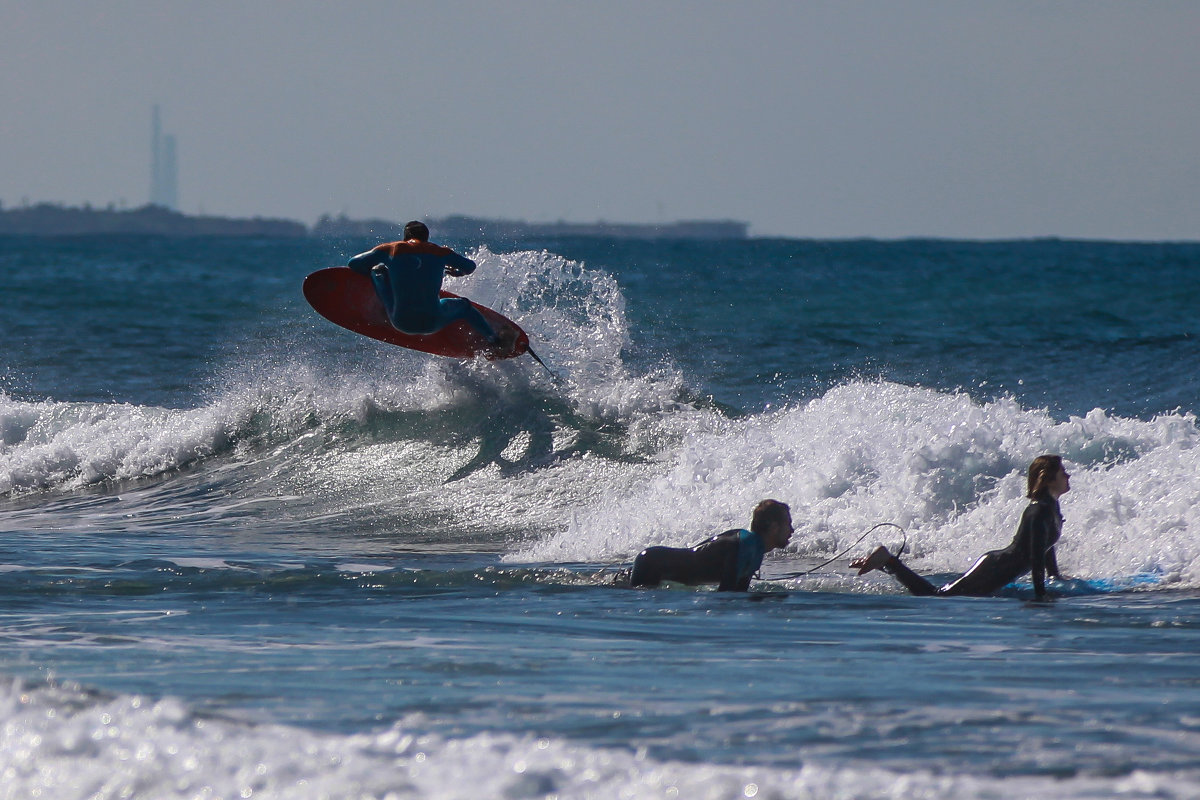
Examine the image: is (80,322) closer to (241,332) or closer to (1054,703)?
(241,332)

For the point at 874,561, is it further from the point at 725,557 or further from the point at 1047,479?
the point at 1047,479

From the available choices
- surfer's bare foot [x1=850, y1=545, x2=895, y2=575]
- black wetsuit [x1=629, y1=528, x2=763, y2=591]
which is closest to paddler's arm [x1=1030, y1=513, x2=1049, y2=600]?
surfer's bare foot [x1=850, y1=545, x2=895, y2=575]

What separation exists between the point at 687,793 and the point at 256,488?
37.0 ft

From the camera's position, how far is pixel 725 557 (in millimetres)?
8391

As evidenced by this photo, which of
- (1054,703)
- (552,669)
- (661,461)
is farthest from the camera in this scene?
(661,461)

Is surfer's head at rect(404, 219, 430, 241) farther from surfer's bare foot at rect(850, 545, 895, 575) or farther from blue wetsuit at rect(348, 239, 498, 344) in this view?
surfer's bare foot at rect(850, 545, 895, 575)

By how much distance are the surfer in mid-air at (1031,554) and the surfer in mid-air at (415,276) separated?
530cm

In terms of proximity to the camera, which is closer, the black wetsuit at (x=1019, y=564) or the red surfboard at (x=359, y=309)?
the black wetsuit at (x=1019, y=564)

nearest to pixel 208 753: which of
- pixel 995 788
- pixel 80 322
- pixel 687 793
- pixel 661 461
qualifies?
pixel 687 793

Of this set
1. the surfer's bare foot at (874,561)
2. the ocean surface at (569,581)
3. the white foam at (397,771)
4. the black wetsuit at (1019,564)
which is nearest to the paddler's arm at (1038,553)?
the black wetsuit at (1019,564)

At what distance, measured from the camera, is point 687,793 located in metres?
4.61

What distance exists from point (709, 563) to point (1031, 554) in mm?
1798

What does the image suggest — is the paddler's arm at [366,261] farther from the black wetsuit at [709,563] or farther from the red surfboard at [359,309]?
the black wetsuit at [709,563]

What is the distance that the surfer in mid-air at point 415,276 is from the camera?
40.9 feet
